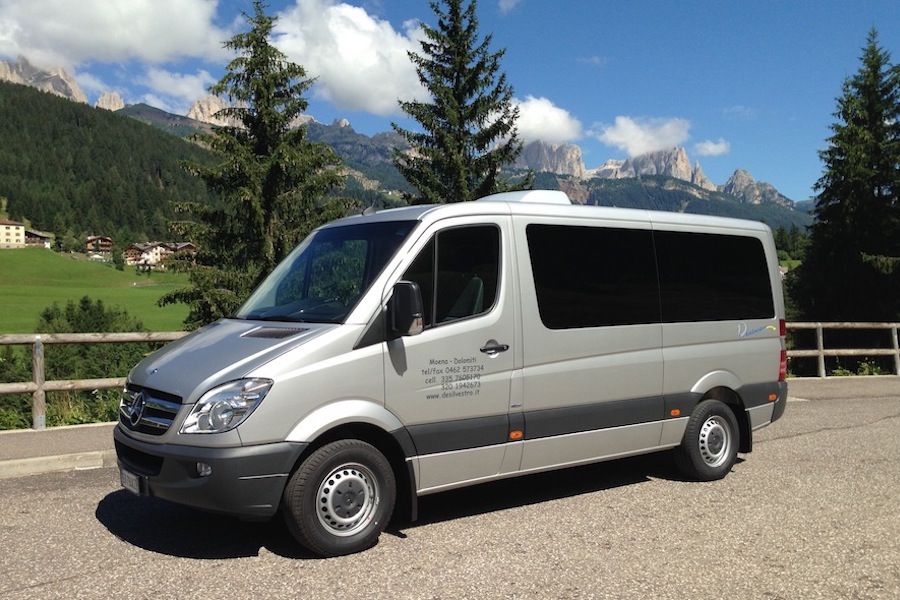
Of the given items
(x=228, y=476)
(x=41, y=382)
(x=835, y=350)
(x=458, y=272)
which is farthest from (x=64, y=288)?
(x=228, y=476)

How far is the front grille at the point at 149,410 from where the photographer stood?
14.9ft

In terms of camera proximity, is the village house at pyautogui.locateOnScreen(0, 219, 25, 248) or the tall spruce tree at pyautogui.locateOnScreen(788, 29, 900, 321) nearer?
the tall spruce tree at pyautogui.locateOnScreen(788, 29, 900, 321)

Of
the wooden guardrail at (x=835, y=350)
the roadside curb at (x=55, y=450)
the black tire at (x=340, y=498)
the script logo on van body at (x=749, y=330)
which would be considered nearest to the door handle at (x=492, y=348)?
the black tire at (x=340, y=498)

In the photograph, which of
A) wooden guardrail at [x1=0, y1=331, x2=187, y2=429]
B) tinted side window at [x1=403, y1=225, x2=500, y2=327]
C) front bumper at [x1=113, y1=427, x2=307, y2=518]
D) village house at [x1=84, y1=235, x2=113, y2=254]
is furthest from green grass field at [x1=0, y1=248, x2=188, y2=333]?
front bumper at [x1=113, y1=427, x2=307, y2=518]

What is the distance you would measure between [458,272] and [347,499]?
1.66 metres

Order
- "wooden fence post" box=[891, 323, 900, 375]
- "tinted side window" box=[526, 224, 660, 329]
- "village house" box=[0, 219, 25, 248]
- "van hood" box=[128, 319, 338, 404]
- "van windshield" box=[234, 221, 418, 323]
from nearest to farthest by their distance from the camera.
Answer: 1. "van hood" box=[128, 319, 338, 404]
2. "van windshield" box=[234, 221, 418, 323]
3. "tinted side window" box=[526, 224, 660, 329]
4. "wooden fence post" box=[891, 323, 900, 375]
5. "village house" box=[0, 219, 25, 248]

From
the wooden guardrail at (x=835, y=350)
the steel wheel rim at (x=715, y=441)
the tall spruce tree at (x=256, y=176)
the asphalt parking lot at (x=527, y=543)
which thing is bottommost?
the asphalt parking lot at (x=527, y=543)

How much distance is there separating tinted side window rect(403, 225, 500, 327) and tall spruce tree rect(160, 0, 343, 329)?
23243 millimetres

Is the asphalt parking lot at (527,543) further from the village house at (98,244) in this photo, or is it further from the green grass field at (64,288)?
the village house at (98,244)

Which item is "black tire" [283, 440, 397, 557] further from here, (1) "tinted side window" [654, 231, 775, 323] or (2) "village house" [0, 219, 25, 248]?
(2) "village house" [0, 219, 25, 248]

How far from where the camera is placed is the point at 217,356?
468 cm

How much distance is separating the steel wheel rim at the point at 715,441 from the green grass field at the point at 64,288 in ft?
263

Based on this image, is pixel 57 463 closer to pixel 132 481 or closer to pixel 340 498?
pixel 132 481

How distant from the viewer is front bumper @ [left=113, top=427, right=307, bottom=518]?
433cm
